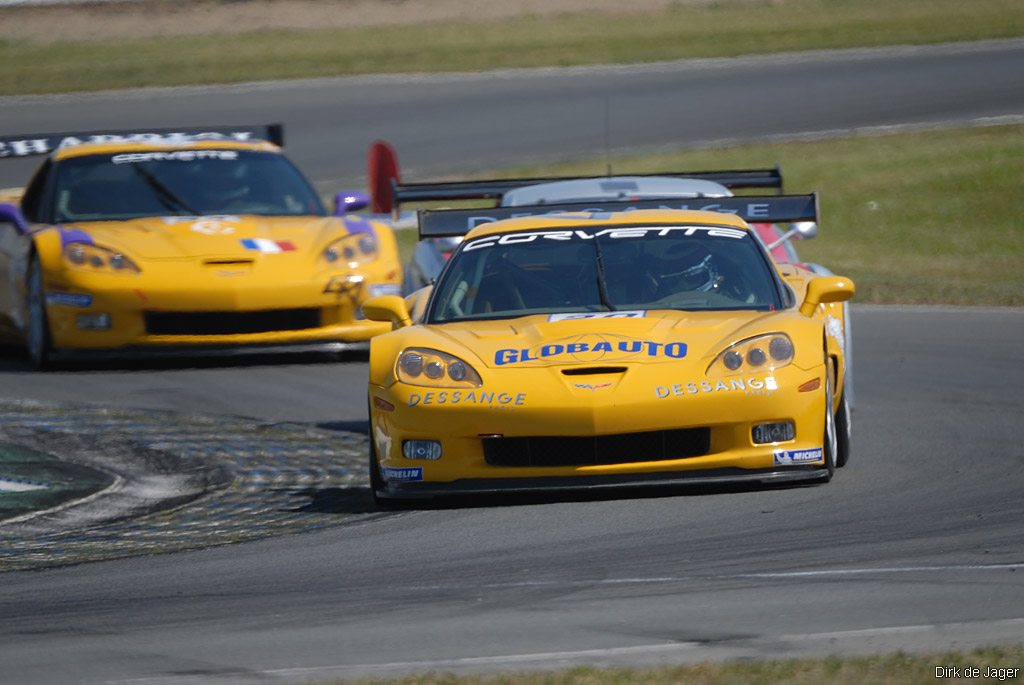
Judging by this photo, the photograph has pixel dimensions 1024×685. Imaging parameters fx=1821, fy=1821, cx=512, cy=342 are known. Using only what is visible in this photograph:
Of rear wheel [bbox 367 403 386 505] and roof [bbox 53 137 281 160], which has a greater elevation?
roof [bbox 53 137 281 160]

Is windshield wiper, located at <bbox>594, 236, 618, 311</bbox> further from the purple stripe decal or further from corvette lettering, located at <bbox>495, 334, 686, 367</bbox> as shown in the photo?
the purple stripe decal

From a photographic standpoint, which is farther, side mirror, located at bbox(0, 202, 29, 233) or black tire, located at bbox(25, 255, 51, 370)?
side mirror, located at bbox(0, 202, 29, 233)

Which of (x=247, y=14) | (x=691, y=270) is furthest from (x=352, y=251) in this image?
(x=247, y=14)

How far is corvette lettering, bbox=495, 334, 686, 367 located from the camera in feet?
22.4

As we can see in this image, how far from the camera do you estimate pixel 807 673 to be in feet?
13.4

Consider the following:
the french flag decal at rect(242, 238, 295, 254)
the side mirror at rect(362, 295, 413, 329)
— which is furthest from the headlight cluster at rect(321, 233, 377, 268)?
the side mirror at rect(362, 295, 413, 329)

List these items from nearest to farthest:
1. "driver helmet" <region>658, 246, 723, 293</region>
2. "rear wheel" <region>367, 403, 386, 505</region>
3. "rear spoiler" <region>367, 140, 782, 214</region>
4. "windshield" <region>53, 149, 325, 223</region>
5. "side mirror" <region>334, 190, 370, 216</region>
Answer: "rear wheel" <region>367, 403, 386, 505</region> → "driver helmet" <region>658, 246, 723, 293</region> → "rear spoiler" <region>367, 140, 782, 214</region> → "windshield" <region>53, 149, 325, 223</region> → "side mirror" <region>334, 190, 370, 216</region>

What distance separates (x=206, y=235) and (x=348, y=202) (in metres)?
1.14

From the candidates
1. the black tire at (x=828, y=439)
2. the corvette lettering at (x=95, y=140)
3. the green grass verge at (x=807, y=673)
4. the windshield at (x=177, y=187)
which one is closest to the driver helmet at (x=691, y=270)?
the black tire at (x=828, y=439)

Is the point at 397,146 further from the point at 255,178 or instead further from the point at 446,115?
the point at 255,178

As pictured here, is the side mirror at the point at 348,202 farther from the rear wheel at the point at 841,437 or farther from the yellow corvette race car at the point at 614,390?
the rear wheel at the point at 841,437

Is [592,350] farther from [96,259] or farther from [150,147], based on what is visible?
[150,147]

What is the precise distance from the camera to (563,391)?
6.64m

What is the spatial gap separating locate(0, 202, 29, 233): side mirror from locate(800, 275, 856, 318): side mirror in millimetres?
6306
